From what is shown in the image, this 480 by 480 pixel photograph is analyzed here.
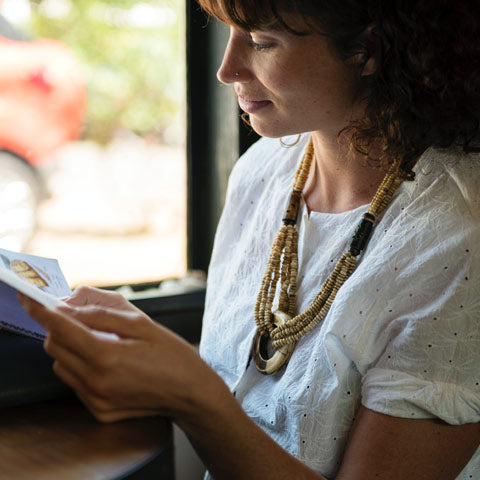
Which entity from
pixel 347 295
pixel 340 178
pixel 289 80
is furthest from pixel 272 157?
pixel 347 295

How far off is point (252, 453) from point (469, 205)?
1.38 ft

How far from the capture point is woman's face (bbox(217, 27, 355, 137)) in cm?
91

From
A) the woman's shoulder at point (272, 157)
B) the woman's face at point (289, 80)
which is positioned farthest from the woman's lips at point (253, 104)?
Result: the woman's shoulder at point (272, 157)

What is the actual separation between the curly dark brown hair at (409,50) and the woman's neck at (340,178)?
0.08m

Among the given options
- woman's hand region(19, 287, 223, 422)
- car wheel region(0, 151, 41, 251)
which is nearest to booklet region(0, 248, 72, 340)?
woman's hand region(19, 287, 223, 422)

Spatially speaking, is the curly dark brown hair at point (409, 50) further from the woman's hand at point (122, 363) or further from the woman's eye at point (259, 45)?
the woman's hand at point (122, 363)

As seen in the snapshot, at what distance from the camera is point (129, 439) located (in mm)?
724

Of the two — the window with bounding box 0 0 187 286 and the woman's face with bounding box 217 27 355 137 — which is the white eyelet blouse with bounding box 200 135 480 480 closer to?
the woman's face with bounding box 217 27 355 137

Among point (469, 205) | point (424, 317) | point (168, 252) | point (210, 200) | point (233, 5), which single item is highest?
point (233, 5)

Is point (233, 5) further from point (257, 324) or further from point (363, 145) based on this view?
point (257, 324)

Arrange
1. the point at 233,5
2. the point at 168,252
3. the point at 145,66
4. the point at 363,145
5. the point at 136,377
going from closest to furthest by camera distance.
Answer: the point at 136,377 → the point at 233,5 → the point at 363,145 → the point at 145,66 → the point at 168,252

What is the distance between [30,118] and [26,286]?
873 mm

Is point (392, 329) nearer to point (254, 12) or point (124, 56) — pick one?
point (254, 12)

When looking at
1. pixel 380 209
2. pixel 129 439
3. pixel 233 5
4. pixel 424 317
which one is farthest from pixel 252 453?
pixel 233 5
